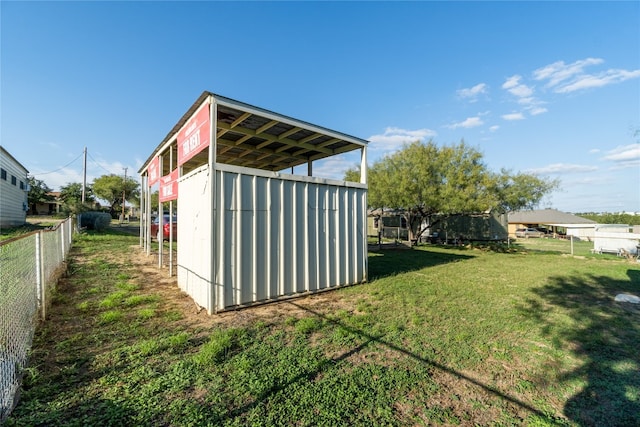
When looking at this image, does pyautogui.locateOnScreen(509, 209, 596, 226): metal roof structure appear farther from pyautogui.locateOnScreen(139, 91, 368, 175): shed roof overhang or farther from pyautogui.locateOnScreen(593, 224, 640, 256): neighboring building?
pyautogui.locateOnScreen(139, 91, 368, 175): shed roof overhang

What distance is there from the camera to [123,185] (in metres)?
39.0

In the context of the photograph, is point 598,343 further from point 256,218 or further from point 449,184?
point 449,184

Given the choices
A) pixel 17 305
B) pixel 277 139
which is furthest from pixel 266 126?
pixel 17 305

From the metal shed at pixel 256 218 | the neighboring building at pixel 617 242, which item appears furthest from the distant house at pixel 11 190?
the neighboring building at pixel 617 242

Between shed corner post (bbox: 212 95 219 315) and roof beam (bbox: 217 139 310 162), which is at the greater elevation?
roof beam (bbox: 217 139 310 162)

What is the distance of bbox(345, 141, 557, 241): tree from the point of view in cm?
1355

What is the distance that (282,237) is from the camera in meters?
5.27

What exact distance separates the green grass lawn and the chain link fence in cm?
14

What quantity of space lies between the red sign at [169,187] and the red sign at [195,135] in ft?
2.27

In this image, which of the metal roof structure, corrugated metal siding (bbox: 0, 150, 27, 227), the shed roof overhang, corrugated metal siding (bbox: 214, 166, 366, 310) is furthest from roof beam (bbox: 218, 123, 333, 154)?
the metal roof structure

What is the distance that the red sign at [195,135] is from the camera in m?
4.68

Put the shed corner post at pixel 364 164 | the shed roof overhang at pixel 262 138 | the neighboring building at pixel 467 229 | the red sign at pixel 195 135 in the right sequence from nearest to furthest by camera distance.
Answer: the red sign at pixel 195 135
the shed roof overhang at pixel 262 138
the shed corner post at pixel 364 164
the neighboring building at pixel 467 229

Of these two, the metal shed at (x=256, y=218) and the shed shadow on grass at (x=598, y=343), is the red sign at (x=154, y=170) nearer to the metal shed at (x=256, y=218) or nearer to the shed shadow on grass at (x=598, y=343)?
the metal shed at (x=256, y=218)

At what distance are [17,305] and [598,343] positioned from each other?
7.23 metres
